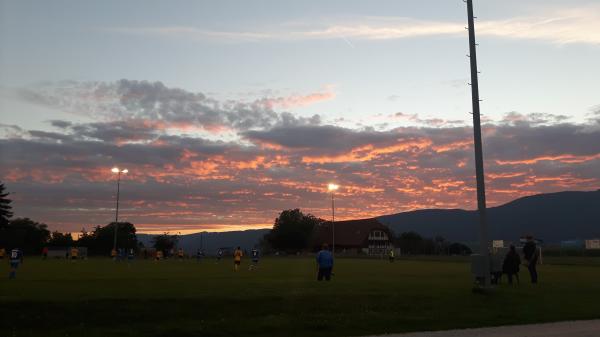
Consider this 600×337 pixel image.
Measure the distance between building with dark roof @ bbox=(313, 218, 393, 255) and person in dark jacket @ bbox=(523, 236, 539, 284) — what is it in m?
117

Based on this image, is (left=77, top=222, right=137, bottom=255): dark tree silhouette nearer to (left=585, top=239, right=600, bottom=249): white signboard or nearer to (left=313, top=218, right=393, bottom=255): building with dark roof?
(left=313, top=218, right=393, bottom=255): building with dark roof

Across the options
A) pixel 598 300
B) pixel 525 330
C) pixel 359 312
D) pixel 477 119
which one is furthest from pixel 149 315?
pixel 598 300

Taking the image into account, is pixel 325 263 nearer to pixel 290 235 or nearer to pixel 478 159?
pixel 478 159

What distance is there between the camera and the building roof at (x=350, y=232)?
14475 cm

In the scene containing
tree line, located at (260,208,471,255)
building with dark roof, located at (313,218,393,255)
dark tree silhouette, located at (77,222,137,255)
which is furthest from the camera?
tree line, located at (260,208,471,255)

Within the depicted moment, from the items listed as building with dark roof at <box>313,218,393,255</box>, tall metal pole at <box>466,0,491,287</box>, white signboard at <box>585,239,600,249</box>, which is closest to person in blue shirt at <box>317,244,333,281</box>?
tall metal pole at <box>466,0,491,287</box>

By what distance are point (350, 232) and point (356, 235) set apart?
1628 millimetres

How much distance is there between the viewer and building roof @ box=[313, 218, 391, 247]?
475 ft

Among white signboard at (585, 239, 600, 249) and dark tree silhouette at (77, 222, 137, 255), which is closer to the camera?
white signboard at (585, 239, 600, 249)

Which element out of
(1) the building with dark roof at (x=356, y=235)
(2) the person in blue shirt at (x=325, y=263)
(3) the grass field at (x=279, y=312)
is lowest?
(3) the grass field at (x=279, y=312)

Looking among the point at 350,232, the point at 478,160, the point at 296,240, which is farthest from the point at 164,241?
the point at 478,160

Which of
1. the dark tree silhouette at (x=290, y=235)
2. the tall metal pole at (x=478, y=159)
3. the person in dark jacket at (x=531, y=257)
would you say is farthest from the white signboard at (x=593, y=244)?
the dark tree silhouette at (x=290, y=235)

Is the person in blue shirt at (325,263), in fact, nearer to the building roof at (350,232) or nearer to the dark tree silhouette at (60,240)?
the dark tree silhouette at (60,240)

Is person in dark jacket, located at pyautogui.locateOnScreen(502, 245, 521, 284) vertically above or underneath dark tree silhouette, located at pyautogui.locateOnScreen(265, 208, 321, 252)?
underneath
